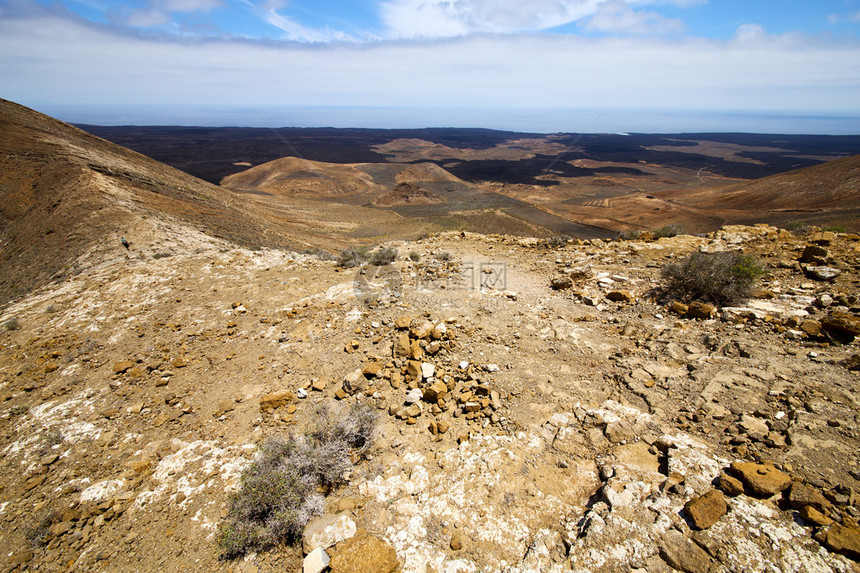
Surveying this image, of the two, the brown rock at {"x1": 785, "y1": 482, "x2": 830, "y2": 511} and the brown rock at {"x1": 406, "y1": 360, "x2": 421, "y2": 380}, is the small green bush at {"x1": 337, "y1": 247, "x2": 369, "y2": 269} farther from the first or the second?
the brown rock at {"x1": 785, "y1": 482, "x2": 830, "y2": 511}

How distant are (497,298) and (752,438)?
3.87 metres

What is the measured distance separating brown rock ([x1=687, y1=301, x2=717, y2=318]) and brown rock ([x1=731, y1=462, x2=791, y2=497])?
9.87 ft

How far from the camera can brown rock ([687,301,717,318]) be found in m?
4.85

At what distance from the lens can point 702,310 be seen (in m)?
4.86

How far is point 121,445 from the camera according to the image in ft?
11.9

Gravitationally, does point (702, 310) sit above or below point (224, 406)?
above

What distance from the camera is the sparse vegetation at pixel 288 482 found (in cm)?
262

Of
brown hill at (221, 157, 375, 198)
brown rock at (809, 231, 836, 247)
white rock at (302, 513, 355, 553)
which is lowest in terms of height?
white rock at (302, 513, 355, 553)

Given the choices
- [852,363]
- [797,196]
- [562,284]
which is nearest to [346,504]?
[852,363]

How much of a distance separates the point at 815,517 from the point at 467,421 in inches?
97.9

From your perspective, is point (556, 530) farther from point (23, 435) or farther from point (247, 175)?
point (247, 175)

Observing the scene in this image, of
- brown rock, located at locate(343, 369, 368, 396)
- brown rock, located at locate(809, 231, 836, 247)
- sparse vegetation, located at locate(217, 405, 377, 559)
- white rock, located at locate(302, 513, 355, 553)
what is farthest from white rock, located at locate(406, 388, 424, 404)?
brown rock, located at locate(809, 231, 836, 247)

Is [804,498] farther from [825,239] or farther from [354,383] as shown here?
[825,239]

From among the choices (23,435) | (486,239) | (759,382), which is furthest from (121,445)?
(486,239)
